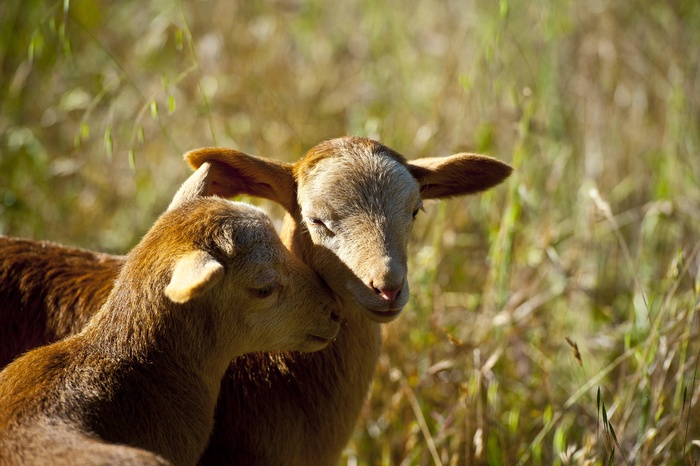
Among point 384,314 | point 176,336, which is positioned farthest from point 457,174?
point 176,336

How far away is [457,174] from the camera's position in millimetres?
4410

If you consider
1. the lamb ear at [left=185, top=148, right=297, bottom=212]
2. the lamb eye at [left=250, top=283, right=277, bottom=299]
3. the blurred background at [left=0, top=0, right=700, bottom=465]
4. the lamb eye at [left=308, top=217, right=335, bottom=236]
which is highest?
the lamb ear at [left=185, top=148, right=297, bottom=212]

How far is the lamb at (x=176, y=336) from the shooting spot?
11.3ft

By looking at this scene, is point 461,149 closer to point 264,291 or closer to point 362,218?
point 362,218

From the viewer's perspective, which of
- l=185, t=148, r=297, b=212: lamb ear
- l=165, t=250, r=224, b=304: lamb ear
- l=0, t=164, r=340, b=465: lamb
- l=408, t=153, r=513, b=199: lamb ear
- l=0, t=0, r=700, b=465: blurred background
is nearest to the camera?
l=165, t=250, r=224, b=304: lamb ear

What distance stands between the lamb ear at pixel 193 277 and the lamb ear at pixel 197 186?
0.73 m

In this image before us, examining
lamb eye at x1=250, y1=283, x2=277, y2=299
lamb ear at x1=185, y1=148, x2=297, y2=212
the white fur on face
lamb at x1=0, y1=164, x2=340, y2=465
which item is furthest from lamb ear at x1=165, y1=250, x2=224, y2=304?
lamb ear at x1=185, y1=148, x2=297, y2=212

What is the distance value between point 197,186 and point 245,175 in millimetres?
260

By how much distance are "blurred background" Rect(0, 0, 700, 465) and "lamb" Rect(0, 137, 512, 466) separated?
73 centimetres

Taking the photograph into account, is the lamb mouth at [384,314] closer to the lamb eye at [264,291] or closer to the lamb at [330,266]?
the lamb at [330,266]

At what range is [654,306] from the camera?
5.84m

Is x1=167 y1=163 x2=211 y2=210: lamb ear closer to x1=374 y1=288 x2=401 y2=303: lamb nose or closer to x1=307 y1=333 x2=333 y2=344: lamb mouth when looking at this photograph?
x1=307 y1=333 x2=333 y2=344: lamb mouth

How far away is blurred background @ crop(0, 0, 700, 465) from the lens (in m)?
5.35

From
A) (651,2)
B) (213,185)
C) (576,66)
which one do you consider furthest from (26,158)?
(651,2)
